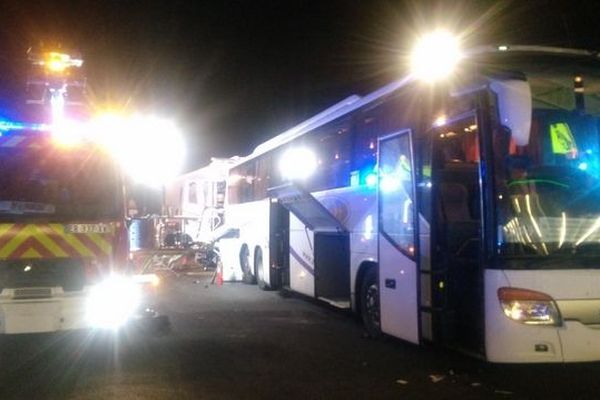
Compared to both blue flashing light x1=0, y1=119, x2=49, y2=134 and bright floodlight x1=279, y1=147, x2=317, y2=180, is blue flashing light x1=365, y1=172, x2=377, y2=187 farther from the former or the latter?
blue flashing light x1=0, y1=119, x2=49, y2=134

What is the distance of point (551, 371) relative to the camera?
8.24 m

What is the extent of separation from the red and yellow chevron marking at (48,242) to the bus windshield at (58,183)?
7.0 inches

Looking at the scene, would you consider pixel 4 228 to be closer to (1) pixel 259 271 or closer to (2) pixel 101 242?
(2) pixel 101 242

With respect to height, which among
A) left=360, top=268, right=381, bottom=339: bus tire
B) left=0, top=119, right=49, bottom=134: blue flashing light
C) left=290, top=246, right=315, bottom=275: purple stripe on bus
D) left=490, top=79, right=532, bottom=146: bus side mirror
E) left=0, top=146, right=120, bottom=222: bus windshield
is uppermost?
left=0, top=119, right=49, bottom=134: blue flashing light

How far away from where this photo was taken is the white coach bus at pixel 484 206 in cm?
700

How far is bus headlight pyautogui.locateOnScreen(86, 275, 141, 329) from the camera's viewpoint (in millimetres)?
8250

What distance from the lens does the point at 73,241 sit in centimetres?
847

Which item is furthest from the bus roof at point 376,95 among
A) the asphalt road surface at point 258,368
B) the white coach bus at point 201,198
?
the white coach bus at point 201,198

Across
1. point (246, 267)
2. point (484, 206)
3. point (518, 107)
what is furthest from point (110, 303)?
point (246, 267)

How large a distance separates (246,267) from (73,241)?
34.8ft

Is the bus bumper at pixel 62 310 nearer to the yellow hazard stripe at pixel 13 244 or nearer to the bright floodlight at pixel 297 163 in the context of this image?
the yellow hazard stripe at pixel 13 244

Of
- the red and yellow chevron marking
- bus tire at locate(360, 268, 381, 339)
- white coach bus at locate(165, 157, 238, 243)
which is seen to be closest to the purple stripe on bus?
bus tire at locate(360, 268, 381, 339)

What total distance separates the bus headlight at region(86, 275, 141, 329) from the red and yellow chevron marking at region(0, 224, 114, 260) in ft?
1.23

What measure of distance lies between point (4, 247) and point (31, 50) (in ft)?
9.09
